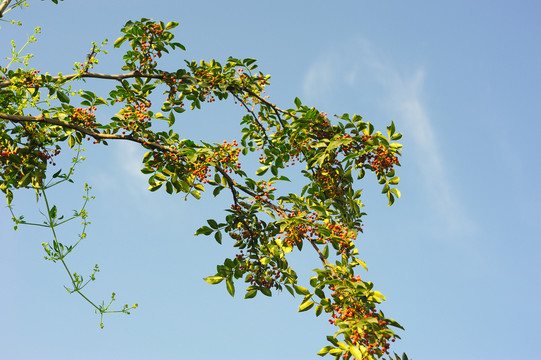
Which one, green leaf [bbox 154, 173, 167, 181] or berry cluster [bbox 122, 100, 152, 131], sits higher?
berry cluster [bbox 122, 100, 152, 131]

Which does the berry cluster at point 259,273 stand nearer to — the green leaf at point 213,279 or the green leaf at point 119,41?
the green leaf at point 213,279

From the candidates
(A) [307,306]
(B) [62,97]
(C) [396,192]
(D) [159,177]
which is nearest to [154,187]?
(D) [159,177]

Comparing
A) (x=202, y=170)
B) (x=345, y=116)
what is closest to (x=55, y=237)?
(x=202, y=170)

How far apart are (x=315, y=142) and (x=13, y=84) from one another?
3577 millimetres

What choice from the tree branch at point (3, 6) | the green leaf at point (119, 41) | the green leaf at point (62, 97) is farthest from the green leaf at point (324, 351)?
the tree branch at point (3, 6)

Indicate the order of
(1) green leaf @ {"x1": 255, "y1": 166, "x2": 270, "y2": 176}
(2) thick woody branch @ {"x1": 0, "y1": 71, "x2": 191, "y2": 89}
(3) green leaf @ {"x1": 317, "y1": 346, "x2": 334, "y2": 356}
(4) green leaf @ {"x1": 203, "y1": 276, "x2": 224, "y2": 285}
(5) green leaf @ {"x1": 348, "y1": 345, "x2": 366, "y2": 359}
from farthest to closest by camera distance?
(1) green leaf @ {"x1": 255, "y1": 166, "x2": 270, "y2": 176}
(2) thick woody branch @ {"x1": 0, "y1": 71, "x2": 191, "y2": 89}
(4) green leaf @ {"x1": 203, "y1": 276, "x2": 224, "y2": 285}
(3) green leaf @ {"x1": 317, "y1": 346, "x2": 334, "y2": 356}
(5) green leaf @ {"x1": 348, "y1": 345, "x2": 366, "y2": 359}

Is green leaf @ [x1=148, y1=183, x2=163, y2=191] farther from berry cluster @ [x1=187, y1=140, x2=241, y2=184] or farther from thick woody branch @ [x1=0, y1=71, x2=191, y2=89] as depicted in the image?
thick woody branch @ [x1=0, y1=71, x2=191, y2=89]

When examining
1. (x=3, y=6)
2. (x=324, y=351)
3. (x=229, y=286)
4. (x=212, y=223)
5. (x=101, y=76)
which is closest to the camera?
(x=324, y=351)

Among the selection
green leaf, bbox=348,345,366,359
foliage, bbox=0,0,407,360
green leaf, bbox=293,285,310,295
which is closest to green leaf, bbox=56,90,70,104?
foliage, bbox=0,0,407,360

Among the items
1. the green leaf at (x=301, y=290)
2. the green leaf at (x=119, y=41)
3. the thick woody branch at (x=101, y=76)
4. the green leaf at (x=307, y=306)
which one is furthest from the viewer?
the green leaf at (x=119, y=41)

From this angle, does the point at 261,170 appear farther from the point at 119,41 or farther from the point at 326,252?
the point at 119,41

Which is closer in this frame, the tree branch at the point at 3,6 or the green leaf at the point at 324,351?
the green leaf at the point at 324,351

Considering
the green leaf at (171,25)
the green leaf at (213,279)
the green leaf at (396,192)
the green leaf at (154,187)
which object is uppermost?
the green leaf at (171,25)

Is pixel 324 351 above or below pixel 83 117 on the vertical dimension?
below
